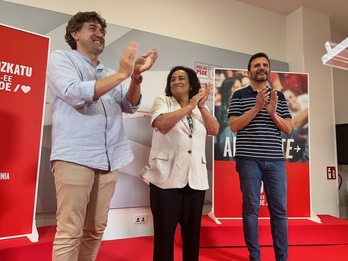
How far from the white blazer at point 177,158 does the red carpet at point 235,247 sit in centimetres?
89

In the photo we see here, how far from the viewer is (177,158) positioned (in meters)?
1.54

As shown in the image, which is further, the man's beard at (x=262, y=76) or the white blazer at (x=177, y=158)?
the man's beard at (x=262, y=76)

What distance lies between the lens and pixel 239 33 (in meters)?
3.43

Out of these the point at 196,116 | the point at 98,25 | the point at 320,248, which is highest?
the point at 98,25

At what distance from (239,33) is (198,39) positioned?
2.09ft

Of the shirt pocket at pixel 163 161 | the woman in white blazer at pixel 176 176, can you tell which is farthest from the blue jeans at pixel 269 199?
the shirt pocket at pixel 163 161

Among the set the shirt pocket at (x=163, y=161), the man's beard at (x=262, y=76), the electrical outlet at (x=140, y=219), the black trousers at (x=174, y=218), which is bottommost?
the electrical outlet at (x=140, y=219)

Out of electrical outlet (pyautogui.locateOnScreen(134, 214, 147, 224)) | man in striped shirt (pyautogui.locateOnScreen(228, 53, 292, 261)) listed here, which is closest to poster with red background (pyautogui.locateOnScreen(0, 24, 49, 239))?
electrical outlet (pyautogui.locateOnScreen(134, 214, 147, 224))

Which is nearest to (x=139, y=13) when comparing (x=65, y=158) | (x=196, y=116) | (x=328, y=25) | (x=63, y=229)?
(x=196, y=116)

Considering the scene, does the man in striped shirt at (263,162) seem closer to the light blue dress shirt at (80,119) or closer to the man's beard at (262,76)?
the man's beard at (262,76)

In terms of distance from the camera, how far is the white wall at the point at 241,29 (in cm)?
286

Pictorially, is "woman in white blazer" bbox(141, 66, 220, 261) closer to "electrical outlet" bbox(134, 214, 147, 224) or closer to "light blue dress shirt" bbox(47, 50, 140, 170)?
"light blue dress shirt" bbox(47, 50, 140, 170)

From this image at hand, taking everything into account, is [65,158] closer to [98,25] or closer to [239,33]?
[98,25]

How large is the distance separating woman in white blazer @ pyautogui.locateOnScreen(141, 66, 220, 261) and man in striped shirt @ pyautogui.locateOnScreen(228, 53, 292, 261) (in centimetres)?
34
